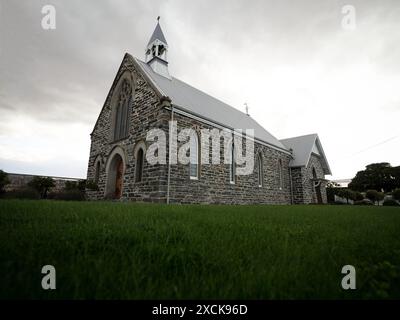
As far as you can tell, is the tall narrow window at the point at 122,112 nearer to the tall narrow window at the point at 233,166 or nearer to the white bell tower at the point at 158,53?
the white bell tower at the point at 158,53

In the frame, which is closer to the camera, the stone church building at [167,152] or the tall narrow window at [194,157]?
the stone church building at [167,152]

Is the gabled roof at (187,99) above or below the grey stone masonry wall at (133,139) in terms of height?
above

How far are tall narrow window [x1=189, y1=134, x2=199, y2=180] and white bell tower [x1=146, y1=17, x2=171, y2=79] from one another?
21.2ft

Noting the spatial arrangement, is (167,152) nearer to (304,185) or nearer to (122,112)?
(122,112)

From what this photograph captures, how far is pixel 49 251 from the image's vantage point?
1.85 m

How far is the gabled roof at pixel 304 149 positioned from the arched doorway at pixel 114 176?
53.0 feet

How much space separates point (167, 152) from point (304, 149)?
1766cm

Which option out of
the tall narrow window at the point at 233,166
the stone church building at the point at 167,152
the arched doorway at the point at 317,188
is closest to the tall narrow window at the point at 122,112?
the stone church building at the point at 167,152

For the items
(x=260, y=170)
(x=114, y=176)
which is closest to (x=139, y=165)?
(x=114, y=176)

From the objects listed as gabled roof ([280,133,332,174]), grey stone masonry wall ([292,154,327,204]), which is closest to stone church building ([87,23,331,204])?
grey stone masonry wall ([292,154,327,204])

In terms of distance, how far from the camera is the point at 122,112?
13242 mm

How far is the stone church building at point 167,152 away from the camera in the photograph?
9.93m

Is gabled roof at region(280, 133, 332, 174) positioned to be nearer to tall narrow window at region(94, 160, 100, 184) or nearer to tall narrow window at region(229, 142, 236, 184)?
tall narrow window at region(229, 142, 236, 184)

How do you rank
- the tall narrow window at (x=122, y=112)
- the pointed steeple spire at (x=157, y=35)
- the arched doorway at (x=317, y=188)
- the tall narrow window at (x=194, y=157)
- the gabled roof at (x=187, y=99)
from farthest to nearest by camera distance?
the arched doorway at (x=317, y=188)
the pointed steeple spire at (x=157, y=35)
the tall narrow window at (x=122, y=112)
the gabled roof at (x=187, y=99)
the tall narrow window at (x=194, y=157)
